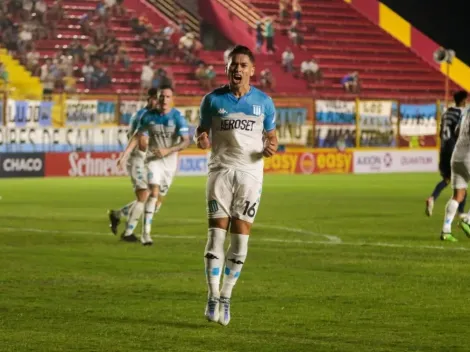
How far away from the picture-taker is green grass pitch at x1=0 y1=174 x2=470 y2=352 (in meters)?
8.85

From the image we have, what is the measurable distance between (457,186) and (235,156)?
26.8 ft

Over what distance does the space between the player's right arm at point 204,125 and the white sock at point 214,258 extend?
70 cm

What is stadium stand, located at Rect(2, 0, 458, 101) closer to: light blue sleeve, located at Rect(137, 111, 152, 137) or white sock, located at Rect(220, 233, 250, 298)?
light blue sleeve, located at Rect(137, 111, 152, 137)

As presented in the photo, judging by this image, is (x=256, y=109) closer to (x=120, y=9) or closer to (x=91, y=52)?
(x=91, y=52)

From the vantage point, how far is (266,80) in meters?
49.9

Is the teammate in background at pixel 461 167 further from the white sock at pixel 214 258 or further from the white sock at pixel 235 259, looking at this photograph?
the white sock at pixel 214 258

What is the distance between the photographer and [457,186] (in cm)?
1730

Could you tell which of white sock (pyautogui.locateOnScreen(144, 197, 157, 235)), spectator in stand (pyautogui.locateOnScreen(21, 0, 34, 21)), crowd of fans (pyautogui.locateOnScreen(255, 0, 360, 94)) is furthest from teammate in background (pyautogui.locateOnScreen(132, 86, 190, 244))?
crowd of fans (pyautogui.locateOnScreen(255, 0, 360, 94))

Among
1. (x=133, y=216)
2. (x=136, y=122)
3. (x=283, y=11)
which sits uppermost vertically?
(x=283, y=11)

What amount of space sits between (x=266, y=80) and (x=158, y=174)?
33.4 metres

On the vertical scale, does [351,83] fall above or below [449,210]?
above

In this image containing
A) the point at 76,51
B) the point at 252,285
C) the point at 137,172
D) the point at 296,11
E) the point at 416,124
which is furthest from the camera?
the point at 296,11

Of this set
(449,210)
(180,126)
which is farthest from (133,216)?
(449,210)

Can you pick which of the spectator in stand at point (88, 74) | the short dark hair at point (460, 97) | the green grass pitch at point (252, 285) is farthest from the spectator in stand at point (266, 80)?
the short dark hair at point (460, 97)
